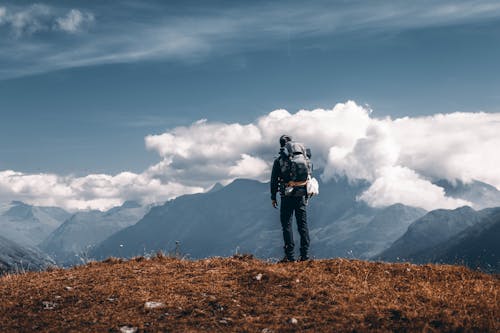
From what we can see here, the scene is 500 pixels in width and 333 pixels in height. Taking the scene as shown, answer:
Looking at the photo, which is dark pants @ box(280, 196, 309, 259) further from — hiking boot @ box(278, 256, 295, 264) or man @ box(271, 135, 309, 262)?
hiking boot @ box(278, 256, 295, 264)

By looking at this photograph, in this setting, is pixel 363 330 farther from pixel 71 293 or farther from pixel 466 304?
pixel 71 293

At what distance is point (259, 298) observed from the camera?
11.8m

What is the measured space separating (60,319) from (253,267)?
5.65 meters

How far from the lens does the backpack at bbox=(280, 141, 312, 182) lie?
16.8m

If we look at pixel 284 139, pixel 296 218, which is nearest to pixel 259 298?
pixel 296 218

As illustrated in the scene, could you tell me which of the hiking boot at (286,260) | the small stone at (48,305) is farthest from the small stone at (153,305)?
the hiking boot at (286,260)

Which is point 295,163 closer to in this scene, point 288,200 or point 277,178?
point 277,178

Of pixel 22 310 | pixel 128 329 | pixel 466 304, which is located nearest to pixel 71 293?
pixel 22 310

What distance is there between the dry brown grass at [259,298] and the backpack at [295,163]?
3.09m

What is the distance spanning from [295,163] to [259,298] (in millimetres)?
6147

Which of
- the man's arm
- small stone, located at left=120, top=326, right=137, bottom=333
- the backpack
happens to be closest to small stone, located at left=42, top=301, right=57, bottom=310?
small stone, located at left=120, top=326, right=137, bottom=333

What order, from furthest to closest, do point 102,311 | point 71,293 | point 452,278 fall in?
point 452,278
point 71,293
point 102,311

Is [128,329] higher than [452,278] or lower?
higher

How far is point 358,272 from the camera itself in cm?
1403
